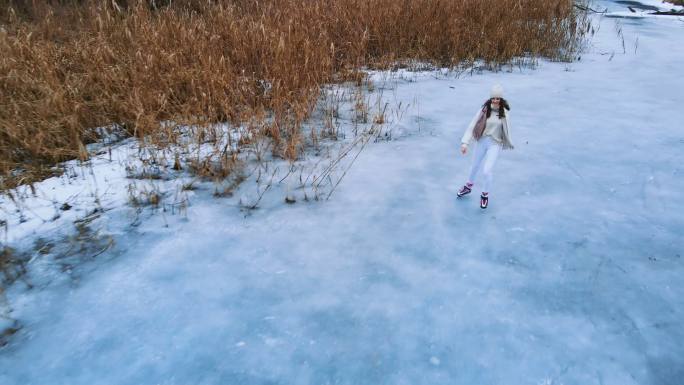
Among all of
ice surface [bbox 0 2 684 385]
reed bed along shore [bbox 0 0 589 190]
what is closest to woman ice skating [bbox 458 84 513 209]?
ice surface [bbox 0 2 684 385]

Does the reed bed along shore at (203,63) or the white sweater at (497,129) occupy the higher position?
the reed bed along shore at (203,63)

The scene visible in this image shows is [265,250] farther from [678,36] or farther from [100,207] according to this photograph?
[678,36]

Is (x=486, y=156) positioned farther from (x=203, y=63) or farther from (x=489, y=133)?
(x=203, y=63)

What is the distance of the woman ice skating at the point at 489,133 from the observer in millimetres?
2594

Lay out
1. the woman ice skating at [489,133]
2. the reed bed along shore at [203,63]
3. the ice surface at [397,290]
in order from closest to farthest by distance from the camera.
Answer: the ice surface at [397,290], the woman ice skating at [489,133], the reed bed along shore at [203,63]

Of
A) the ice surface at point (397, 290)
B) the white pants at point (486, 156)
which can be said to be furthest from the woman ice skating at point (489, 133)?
the ice surface at point (397, 290)

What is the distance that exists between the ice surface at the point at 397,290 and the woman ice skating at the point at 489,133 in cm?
29

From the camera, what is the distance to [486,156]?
2.74 m

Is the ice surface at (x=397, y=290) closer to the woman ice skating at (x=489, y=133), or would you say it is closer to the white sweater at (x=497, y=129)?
the woman ice skating at (x=489, y=133)

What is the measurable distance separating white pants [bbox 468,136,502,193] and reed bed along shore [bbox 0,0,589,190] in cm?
137

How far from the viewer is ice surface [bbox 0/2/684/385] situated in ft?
5.33

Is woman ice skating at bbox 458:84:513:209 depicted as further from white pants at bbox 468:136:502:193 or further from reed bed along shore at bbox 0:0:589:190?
reed bed along shore at bbox 0:0:589:190

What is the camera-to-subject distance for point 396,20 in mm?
5898

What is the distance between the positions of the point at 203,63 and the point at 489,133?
2.65 m
